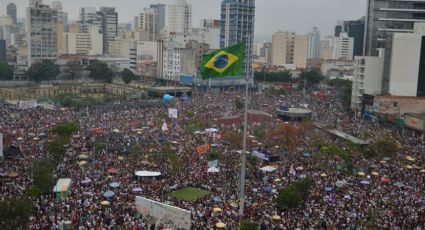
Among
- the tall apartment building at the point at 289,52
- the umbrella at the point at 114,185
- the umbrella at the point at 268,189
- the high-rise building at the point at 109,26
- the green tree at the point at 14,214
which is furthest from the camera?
the high-rise building at the point at 109,26

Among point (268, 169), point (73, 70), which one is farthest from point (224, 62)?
point (73, 70)

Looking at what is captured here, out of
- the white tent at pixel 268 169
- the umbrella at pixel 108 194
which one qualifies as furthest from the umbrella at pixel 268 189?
the umbrella at pixel 108 194

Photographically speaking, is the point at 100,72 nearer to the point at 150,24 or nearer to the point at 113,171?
the point at 150,24

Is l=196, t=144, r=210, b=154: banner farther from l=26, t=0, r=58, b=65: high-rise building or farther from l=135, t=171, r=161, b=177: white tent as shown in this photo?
l=26, t=0, r=58, b=65: high-rise building

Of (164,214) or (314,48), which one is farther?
(314,48)

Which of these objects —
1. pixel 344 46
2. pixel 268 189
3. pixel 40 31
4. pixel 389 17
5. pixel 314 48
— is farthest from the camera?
pixel 314 48

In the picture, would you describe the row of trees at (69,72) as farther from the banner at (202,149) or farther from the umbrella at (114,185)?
the umbrella at (114,185)

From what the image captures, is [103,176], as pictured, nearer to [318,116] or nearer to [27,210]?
[27,210]
